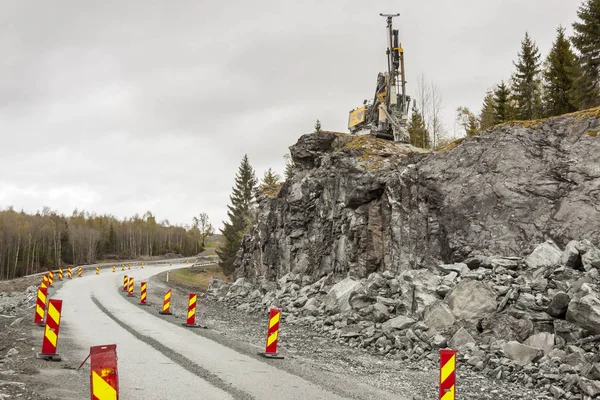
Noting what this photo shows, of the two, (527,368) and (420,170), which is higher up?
(420,170)

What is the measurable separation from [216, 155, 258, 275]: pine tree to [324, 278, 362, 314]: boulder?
32.4 m

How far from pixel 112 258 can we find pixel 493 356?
350 feet

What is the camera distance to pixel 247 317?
2262 cm

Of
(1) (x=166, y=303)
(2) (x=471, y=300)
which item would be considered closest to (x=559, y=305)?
(2) (x=471, y=300)

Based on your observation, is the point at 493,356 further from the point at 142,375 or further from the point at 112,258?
the point at 112,258

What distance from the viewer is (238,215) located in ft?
191

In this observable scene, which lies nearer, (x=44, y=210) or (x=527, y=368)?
(x=527, y=368)

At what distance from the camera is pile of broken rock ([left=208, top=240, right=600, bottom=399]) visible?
1022 cm

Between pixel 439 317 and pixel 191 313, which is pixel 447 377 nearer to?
pixel 439 317

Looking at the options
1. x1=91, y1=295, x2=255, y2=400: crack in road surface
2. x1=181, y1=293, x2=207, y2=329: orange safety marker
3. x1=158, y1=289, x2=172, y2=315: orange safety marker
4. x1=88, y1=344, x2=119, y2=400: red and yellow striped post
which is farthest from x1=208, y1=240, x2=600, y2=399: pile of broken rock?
x1=88, y1=344, x2=119, y2=400: red and yellow striped post

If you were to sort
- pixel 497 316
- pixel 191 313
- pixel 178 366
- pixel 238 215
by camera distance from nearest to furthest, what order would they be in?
pixel 178 366 < pixel 497 316 < pixel 191 313 < pixel 238 215

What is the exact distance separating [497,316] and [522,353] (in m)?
2.16

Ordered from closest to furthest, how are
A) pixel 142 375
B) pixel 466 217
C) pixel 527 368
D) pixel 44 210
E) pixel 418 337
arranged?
1. pixel 142 375
2. pixel 527 368
3. pixel 418 337
4. pixel 466 217
5. pixel 44 210

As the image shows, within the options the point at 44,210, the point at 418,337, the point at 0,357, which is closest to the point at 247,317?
the point at 418,337
